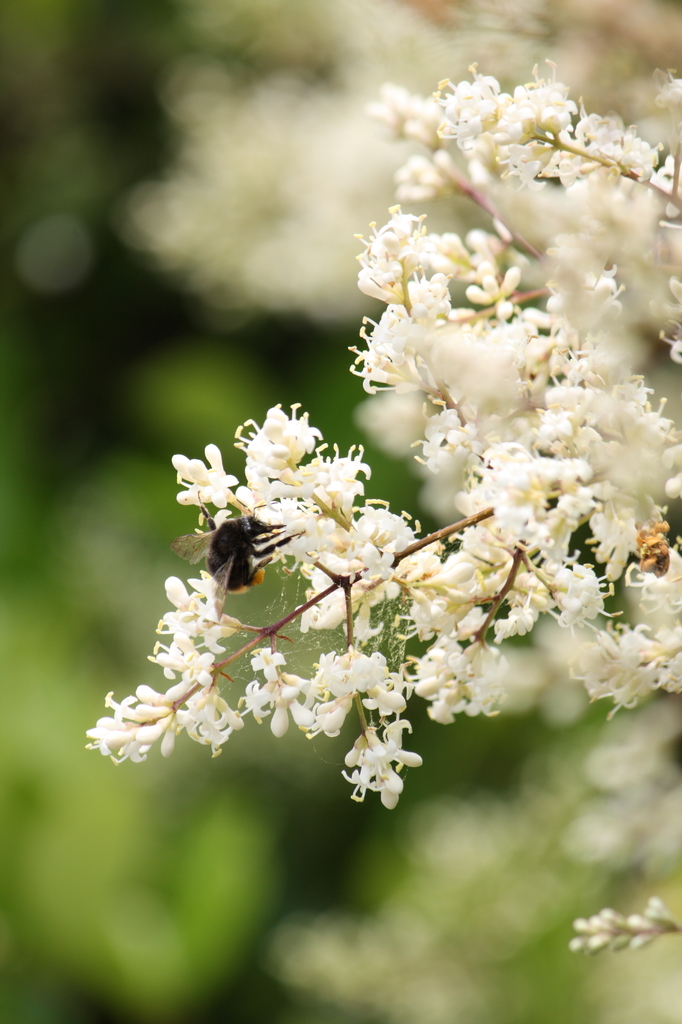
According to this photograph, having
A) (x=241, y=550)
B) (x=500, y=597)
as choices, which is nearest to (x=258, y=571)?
(x=241, y=550)

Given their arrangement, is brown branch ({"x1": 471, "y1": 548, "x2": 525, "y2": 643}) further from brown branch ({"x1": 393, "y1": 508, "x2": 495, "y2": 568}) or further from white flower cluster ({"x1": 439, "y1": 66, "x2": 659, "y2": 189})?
white flower cluster ({"x1": 439, "y1": 66, "x2": 659, "y2": 189})

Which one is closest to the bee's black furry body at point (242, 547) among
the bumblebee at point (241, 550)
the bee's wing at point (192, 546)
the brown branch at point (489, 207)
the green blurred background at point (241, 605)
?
the bumblebee at point (241, 550)

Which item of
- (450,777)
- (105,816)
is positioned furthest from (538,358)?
(105,816)

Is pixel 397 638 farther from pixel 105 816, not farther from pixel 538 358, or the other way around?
pixel 105 816

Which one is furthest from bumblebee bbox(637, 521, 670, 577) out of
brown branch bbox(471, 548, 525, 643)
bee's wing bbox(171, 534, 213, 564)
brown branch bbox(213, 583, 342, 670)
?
bee's wing bbox(171, 534, 213, 564)

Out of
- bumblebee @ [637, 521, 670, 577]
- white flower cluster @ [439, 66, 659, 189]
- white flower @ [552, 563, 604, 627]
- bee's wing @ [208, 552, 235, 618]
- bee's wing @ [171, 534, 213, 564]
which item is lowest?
white flower @ [552, 563, 604, 627]

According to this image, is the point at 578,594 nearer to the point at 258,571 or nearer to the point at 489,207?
the point at 258,571

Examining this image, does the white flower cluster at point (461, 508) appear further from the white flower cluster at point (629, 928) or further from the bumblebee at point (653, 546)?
the white flower cluster at point (629, 928)

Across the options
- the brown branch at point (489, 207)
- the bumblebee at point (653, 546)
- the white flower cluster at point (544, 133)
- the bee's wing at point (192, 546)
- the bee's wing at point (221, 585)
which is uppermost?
the brown branch at point (489, 207)
